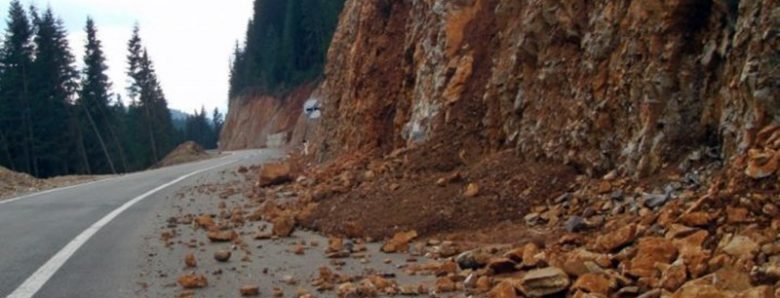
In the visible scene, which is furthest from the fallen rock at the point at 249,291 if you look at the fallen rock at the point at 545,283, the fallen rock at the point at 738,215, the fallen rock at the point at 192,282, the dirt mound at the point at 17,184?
the dirt mound at the point at 17,184

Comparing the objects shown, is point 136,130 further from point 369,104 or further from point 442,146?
point 442,146

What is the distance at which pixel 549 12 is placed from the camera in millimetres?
10422

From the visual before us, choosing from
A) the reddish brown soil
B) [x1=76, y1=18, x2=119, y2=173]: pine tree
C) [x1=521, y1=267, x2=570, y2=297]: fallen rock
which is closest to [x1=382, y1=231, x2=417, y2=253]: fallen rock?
the reddish brown soil

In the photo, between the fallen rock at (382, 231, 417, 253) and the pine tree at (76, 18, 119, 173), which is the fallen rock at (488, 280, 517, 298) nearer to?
the fallen rock at (382, 231, 417, 253)

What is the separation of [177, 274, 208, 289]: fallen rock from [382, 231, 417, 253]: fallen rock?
2.14 m

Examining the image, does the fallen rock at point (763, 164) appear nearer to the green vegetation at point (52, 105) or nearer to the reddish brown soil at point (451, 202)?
the reddish brown soil at point (451, 202)

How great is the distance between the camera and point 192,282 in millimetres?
6352

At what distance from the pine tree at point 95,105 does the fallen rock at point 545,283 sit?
160ft

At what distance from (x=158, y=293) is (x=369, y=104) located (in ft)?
37.9

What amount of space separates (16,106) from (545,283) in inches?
1819

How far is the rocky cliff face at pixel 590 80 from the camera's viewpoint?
6.74m

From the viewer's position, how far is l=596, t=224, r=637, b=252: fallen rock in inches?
230

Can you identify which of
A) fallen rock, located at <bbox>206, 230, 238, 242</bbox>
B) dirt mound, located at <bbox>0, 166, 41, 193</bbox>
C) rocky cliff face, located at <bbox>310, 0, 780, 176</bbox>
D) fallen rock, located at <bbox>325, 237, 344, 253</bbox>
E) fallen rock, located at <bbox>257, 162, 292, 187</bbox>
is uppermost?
rocky cliff face, located at <bbox>310, 0, 780, 176</bbox>

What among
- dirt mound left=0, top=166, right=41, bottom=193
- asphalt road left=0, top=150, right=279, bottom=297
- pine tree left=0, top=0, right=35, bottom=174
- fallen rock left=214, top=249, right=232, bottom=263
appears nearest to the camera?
asphalt road left=0, top=150, right=279, bottom=297
